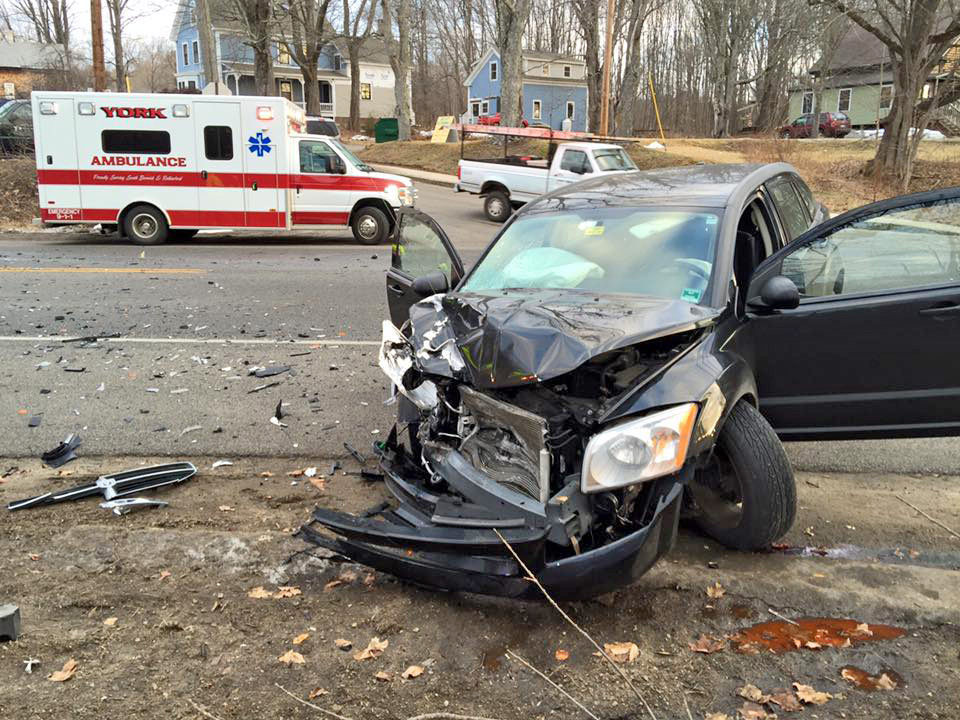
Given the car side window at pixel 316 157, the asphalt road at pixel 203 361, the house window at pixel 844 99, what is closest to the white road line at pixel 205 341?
the asphalt road at pixel 203 361

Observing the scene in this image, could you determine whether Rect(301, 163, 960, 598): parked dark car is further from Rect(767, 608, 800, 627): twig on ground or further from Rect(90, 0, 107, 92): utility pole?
Rect(90, 0, 107, 92): utility pole

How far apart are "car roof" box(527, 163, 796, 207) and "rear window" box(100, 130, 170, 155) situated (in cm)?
1157

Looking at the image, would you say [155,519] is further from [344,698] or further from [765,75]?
[765,75]

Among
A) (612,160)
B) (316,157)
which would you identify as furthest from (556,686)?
(612,160)

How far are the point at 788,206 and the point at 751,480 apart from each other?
101 inches

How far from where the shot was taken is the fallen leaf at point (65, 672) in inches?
111

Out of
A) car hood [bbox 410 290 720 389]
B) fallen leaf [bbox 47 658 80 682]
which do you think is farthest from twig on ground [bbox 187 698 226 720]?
car hood [bbox 410 290 720 389]

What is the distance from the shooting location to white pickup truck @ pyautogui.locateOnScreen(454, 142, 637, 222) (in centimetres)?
1712

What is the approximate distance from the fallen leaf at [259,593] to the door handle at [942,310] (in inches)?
137

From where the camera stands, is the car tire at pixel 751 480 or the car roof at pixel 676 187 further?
the car roof at pixel 676 187

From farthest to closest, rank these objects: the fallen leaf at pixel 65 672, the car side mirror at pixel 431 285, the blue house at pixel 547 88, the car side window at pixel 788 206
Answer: the blue house at pixel 547 88
the car side window at pixel 788 206
the car side mirror at pixel 431 285
the fallen leaf at pixel 65 672

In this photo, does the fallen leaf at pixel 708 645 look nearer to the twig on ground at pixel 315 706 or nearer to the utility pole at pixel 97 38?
the twig on ground at pixel 315 706

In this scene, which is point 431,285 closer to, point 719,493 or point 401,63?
point 719,493

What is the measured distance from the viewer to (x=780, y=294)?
370cm
